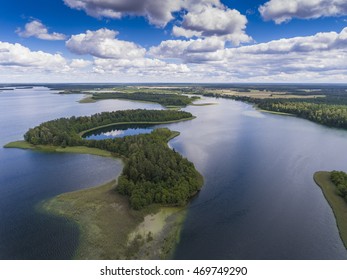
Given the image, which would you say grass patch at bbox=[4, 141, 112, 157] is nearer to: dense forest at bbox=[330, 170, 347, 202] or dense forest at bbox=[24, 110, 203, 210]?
dense forest at bbox=[24, 110, 203, 210]

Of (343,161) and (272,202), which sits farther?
(343,161)

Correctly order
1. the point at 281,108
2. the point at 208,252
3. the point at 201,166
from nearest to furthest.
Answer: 1. the point at 208,252
2. the point at 201,166
3. the point at 281,108

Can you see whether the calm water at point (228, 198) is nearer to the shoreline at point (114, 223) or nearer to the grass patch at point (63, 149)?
the shoreline at point (114, 223)

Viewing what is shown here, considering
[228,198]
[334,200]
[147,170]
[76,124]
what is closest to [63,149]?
[76,124]

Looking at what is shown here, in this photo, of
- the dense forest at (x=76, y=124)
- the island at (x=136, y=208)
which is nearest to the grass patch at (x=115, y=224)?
the island at (x=136, y=208)

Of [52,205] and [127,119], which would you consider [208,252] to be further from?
Result: [127,119]

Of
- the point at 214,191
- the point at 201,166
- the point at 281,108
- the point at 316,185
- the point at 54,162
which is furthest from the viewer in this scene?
the point at 281,108

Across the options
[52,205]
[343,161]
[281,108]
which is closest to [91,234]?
[52,205]
